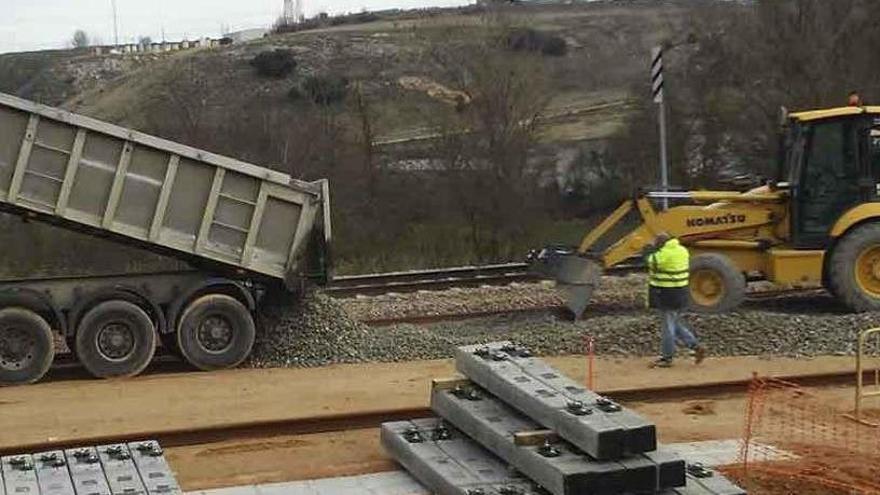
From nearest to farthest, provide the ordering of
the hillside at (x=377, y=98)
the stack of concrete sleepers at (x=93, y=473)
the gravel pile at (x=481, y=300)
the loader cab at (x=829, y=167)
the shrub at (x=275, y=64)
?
the stack of concrete sleepers at (x=93, y=473)
the loader cab at (x=829, y=167)
the gravel pile at (x=481, y=300)
the hillside at (x=377, y=98)
the shrub at (x=275, y=64)

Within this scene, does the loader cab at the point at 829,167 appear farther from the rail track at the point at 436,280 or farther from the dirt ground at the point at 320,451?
the dirt ground at the point at 320,451

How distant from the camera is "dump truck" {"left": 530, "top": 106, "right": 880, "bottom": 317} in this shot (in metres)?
15.4

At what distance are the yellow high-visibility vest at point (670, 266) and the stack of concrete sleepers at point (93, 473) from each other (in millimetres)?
7223

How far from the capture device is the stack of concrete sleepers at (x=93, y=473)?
6.60m

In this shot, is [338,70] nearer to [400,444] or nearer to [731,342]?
[731,342]

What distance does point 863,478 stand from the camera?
8414mm

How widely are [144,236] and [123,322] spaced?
981mm

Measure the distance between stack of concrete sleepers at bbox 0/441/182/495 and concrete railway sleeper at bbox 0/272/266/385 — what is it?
6.17 m

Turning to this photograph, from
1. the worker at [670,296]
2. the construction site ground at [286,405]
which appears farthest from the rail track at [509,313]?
the worker at [670,296]

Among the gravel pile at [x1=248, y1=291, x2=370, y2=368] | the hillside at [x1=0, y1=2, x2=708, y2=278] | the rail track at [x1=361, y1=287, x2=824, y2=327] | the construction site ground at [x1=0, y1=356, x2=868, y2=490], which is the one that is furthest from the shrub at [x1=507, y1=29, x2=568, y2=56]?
the construction site ground at [x1=0, y1=356, x2=868, y2=490]

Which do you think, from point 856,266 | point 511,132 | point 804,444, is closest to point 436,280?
point 856,266

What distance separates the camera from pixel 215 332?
14117mm

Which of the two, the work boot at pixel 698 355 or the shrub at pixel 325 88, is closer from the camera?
the work boot at pixel 698 355

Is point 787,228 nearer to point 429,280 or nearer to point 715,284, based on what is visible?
point 715,284
